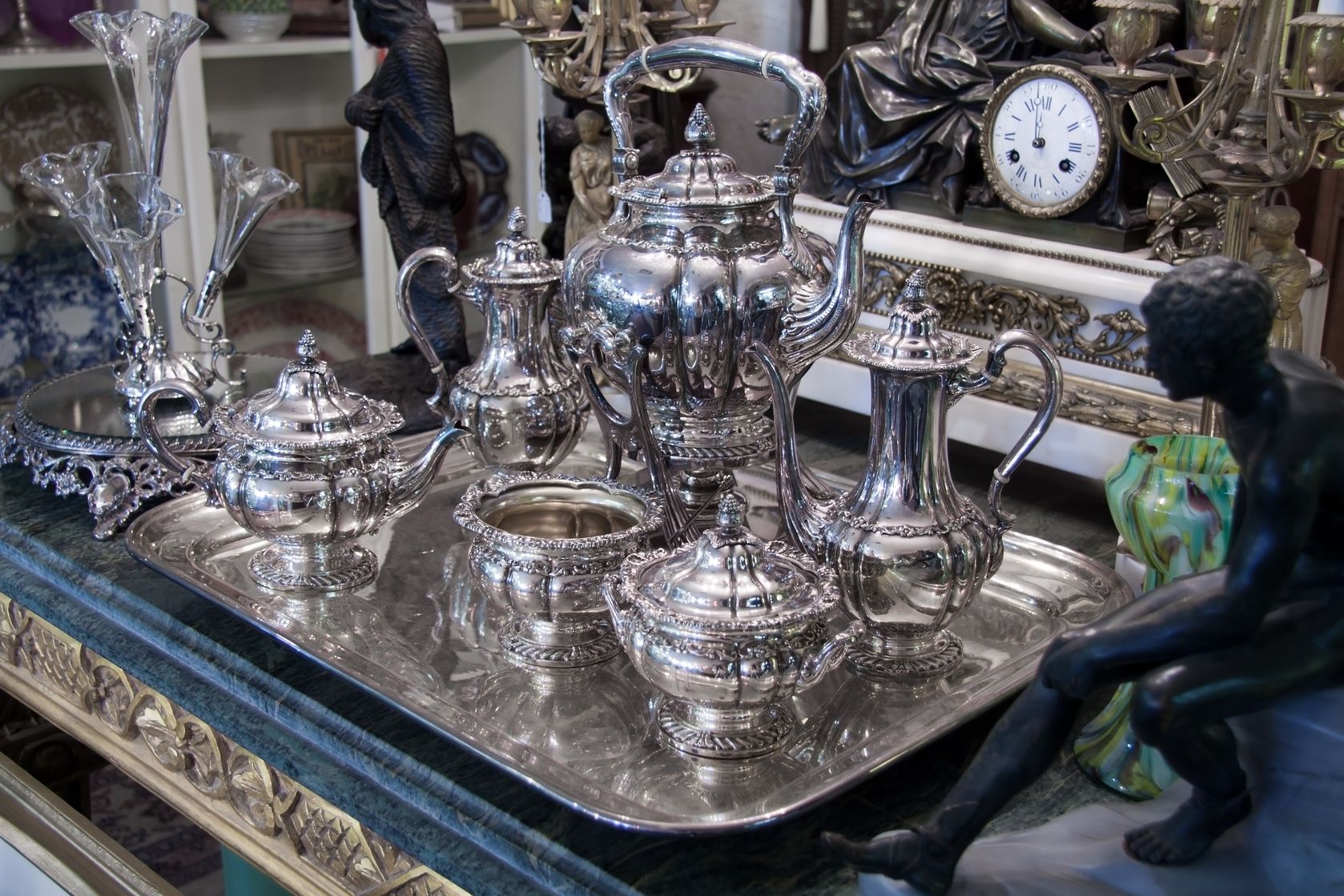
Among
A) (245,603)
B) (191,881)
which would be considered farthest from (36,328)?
(245,603)

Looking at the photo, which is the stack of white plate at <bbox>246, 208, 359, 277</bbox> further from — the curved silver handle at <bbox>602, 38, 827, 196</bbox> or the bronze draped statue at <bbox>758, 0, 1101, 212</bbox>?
the curved silver handle at <bbox>602, 38, 827, 196</bbox>

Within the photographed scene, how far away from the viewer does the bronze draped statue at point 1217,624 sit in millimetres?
500

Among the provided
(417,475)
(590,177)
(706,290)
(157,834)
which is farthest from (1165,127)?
(157,834)

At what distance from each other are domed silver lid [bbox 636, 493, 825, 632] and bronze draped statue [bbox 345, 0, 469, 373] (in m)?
0.74

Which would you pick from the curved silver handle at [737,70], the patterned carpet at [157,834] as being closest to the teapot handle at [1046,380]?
the curved silver handle at [737,70]

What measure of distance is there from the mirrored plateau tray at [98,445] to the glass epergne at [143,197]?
4 cm

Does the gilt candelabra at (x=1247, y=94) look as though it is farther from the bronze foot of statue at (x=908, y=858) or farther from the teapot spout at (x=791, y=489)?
the bronze foot of statue at (x=908, y=858)

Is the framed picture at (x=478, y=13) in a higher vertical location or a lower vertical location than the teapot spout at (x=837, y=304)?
higher

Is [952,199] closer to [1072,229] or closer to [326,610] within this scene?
[1072,229]

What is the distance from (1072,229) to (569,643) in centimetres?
62

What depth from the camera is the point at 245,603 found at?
0.94 m

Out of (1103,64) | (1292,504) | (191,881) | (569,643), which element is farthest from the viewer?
(191,881)

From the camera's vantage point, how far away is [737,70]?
95 centimetres

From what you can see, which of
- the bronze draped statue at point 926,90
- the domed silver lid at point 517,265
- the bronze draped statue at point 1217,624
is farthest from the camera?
the bronze draped statue at point 926,90
